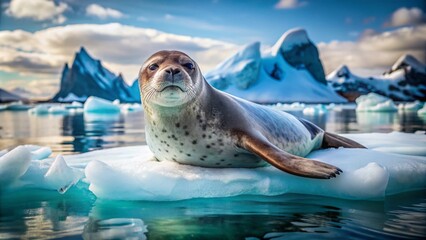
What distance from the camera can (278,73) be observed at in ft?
240

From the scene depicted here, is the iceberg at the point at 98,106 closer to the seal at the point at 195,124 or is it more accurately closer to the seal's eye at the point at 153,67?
the seal at the point at 195,124

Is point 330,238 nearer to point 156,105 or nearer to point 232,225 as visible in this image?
point 232,225

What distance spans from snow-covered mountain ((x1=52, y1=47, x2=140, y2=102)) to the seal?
76.7 metres

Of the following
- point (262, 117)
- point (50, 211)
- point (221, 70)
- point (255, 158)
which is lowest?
point (50, 211)

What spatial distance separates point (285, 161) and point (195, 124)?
735 millimetres

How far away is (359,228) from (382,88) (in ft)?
417

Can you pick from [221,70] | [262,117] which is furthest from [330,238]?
[221,70]

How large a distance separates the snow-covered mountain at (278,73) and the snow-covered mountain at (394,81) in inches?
1126

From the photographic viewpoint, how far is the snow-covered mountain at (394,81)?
114000 mm

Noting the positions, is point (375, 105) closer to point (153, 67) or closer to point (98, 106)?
point (98, 106)

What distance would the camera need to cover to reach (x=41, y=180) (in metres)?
3.24

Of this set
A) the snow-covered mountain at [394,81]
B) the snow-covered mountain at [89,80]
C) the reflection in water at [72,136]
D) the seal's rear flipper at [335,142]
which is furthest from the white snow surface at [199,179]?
the snow-covered mountain at [394,81]

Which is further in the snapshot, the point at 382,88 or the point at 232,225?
the point at 382,88

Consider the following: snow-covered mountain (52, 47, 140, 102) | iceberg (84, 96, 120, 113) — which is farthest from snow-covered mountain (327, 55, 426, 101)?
iceberg (84, 96, 120, 113)
